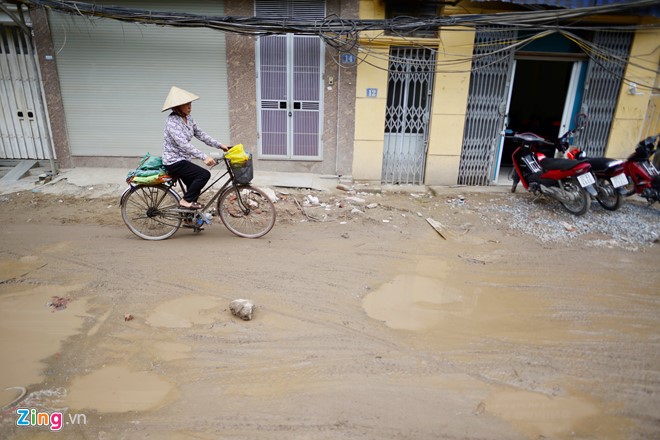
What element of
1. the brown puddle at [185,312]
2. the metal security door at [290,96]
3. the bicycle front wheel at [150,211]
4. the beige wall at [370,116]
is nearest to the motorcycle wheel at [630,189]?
the beige wall at [370,116]

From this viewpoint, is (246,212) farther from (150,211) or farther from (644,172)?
(644,172)

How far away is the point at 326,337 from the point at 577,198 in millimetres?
4760

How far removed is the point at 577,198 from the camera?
5.99m

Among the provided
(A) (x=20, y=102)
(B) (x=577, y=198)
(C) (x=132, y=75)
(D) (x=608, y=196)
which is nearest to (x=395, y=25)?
(B) (x=577, y=198)

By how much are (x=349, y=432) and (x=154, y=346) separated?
160 cm

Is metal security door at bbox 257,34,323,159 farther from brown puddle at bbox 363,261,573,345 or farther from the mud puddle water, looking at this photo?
brown puddle at bbox 363,261,573,345

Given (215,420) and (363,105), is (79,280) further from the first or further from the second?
(363,105)

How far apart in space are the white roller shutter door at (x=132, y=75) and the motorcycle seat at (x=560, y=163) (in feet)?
18.0

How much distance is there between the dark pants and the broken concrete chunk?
1.87 meters

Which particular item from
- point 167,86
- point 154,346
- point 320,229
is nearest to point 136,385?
point 154,346

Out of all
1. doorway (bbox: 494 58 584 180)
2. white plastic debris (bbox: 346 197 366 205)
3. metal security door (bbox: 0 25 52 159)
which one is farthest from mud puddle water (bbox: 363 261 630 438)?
doorway (bbox: 494 58 584 180)

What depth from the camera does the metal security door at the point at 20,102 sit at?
24.1 feet

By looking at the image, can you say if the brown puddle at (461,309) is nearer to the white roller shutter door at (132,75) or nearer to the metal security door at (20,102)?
the white roller shutter door at (132,75)

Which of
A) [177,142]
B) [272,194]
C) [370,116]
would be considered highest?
[370,116]
